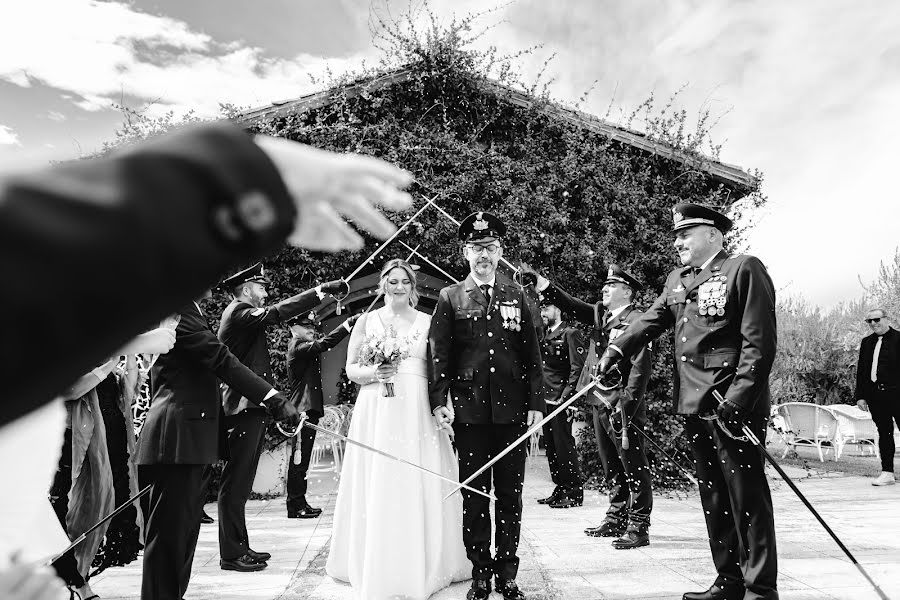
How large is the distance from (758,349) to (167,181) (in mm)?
3540

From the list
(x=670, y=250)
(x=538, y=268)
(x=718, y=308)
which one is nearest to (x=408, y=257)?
(x=538, y=268)

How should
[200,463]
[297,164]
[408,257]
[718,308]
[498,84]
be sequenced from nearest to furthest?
[297,164], [200,463], [718,308], [408,257], [498,84]

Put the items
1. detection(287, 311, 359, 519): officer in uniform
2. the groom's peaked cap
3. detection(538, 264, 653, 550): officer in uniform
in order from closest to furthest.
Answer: the groom's peaked cap → detection(538, 264, 653, 550): officer in uniform → detection(287, 311, 359, 519): officer in uniform

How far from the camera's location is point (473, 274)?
466 centimetres

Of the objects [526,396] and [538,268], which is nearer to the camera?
[526,396]

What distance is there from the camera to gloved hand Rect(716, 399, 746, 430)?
3467mm

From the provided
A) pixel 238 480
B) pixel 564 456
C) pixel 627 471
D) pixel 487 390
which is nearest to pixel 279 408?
pixel 487 390

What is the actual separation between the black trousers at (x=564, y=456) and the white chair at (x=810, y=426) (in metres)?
5.87

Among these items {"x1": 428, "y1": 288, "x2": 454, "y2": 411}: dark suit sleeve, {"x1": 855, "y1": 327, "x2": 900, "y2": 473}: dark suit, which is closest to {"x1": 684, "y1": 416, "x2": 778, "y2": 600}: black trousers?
{"x1": 428, "y1": 288, "x2": 454, "y2": 411}: dark suit sleeve

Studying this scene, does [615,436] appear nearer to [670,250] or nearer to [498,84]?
[670,250]

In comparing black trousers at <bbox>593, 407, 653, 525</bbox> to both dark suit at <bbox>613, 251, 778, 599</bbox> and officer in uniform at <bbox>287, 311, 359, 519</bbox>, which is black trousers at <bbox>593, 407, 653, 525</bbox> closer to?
dark suit at <bbox>613, 251, 778, 599</bbox>

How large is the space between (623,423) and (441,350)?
2178mm

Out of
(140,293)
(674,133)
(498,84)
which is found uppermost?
(498,84)

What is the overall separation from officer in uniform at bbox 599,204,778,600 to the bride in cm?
159
